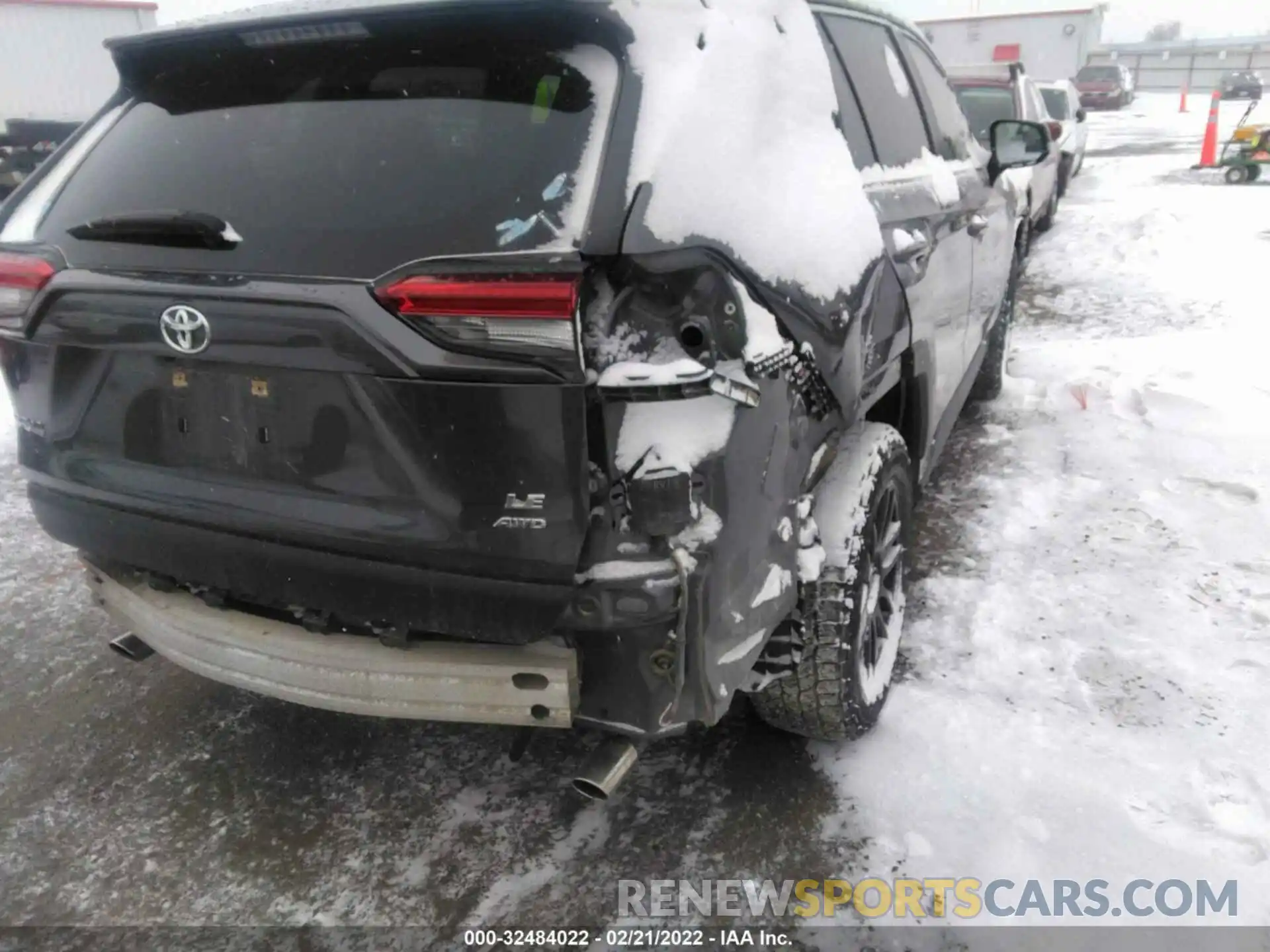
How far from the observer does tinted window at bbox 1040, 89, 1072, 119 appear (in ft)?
39.9

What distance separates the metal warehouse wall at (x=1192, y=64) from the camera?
45.7 meters

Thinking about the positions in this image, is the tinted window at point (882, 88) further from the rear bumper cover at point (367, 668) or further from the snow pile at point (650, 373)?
the rear bumper cover at point (367, 668)


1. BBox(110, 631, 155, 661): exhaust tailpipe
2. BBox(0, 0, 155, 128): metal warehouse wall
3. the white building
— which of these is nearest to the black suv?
BBox(110, 631, 155, 661): exhaust tailpipe

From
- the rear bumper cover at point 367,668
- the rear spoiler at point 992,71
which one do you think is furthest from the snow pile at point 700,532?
the rear spoiler at point 992,71

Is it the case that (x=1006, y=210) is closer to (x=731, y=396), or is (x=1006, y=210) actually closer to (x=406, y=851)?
(x=731, y=396)

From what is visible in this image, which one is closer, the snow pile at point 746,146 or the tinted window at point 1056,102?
the snow pile at point 746,146

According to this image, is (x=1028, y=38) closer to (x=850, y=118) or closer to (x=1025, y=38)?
(x=1025, y=38)

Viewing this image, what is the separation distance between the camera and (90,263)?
6.57ft

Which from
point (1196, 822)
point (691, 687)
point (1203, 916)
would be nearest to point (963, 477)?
point (1196, 822)

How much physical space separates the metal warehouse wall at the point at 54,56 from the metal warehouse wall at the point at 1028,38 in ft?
80.9

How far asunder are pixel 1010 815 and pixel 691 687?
42.5 inches

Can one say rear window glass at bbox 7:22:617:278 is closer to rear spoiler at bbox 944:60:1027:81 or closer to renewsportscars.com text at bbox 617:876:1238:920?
renewsportscars.com text at bbox 617:876:1238:920

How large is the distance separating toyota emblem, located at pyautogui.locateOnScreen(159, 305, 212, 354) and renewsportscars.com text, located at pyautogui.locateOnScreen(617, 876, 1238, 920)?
1.55 m

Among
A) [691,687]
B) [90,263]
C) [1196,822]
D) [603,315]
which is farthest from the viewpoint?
[1196,822]
